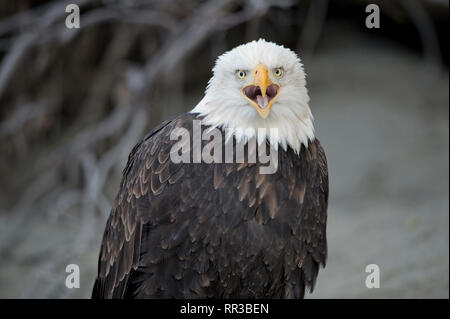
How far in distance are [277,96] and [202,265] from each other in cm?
80

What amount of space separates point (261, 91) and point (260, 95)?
79mm

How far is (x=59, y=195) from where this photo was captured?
541cm

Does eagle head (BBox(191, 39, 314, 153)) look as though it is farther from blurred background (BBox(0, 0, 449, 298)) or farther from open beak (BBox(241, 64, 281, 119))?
blurred background (BBox(0, 0, 449, 298))

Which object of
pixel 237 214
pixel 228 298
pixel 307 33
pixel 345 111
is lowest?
pixel 228 298

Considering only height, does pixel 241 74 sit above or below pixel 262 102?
above

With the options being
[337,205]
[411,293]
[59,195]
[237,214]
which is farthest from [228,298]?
[59,195]

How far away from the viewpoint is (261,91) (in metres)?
2.50

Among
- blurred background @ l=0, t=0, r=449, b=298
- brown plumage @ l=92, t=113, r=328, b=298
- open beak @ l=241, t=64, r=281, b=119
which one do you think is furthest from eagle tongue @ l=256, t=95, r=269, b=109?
blurred background @ l=0, t=0, r=449, b=298

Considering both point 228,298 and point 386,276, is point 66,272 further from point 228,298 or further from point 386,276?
point 386,276

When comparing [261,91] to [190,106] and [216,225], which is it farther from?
[190,106]

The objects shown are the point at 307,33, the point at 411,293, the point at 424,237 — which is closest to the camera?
the point at 411,293

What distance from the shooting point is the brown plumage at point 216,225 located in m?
2.59

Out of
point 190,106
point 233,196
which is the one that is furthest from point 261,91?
point 190,106

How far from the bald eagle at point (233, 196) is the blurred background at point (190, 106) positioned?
1271mm
